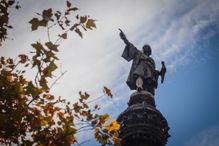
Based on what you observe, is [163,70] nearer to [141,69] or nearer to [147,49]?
[141,69]

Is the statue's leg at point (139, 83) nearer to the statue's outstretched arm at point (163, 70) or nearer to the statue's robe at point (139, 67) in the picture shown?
the statue's robe at point (139, 67)

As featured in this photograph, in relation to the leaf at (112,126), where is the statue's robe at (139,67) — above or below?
above

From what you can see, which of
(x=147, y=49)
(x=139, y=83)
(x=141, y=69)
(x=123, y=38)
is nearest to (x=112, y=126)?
(x=139, y=83)

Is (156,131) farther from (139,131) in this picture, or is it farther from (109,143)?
(109,143)

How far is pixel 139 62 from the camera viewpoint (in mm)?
14164

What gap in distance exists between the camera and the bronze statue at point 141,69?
13.5 metres

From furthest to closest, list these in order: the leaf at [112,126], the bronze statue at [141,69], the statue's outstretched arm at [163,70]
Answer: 1. the statue's outstretched arm at [163,70]
2. the bronze statue at [141,69]
3. the leaf at [112,126]

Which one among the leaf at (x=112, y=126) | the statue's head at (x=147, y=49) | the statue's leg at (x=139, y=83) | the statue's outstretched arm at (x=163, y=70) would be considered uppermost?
the statue's head at (x=147, y=49)

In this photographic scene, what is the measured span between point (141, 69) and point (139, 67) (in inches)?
6.4

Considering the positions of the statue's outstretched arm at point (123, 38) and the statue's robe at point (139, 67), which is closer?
the statue's robe at point (139, 67)

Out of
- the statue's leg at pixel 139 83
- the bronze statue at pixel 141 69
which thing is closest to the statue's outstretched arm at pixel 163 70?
the bronze statue at pixel 141 69

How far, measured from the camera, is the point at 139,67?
13.9m

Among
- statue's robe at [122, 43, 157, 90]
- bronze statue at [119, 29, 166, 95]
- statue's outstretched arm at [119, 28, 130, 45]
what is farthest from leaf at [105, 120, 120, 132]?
statue's outstretched arm at [119, 28, 130, 45]

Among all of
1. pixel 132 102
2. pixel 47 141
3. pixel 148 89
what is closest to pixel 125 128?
pixel 132 102
